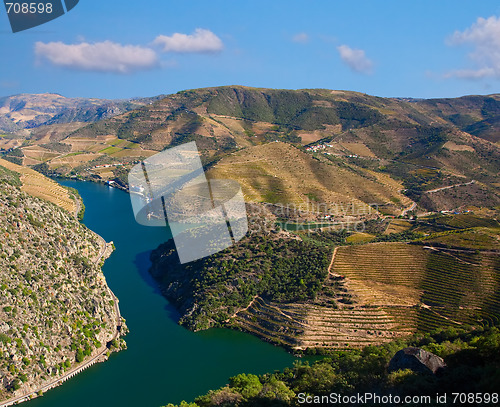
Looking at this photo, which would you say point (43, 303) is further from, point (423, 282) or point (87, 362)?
point (423, 282)

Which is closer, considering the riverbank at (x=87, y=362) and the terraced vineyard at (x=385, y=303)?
the riverbank at (x=87, y=362)

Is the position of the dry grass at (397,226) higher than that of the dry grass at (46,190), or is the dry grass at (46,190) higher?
the dry grass at (46,190)

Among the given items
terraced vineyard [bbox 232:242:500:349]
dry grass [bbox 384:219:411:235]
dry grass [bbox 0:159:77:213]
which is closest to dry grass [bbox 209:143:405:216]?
dry grass [bbox 384:219:411:235]

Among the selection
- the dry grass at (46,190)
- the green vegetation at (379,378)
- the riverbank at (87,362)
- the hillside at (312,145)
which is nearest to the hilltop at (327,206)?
the hillside at (312,145)

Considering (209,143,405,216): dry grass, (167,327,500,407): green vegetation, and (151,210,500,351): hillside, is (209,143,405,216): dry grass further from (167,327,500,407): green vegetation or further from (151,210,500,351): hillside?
(167,327,500,407): green vegetation


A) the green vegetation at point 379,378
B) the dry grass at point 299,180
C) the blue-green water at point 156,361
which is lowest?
the blue-green water at point 156,361

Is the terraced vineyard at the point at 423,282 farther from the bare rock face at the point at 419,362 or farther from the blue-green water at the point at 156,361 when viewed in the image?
the bare rock face at the point at 419,362
